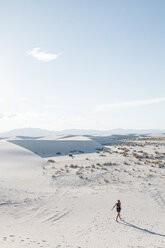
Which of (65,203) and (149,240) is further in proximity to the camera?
(65,203)

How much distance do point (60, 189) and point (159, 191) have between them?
7585 millimetres

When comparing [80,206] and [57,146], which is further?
[57,146]

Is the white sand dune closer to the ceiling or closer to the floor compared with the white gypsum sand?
closer to the ceiling

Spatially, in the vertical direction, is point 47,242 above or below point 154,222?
above

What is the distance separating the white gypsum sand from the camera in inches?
306

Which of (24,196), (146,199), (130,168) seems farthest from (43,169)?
(146,199)

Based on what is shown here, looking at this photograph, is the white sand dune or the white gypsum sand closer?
the white gypsum sand

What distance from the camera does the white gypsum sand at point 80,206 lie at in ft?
25.5

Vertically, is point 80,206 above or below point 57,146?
below

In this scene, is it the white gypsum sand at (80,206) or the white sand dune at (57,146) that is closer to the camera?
the white gypsum sand at (80,206)

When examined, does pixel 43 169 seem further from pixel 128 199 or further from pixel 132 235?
pixel 132 235

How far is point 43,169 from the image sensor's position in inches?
802

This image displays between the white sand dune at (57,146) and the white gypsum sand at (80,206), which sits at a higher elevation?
the white sand dune at (57,146)

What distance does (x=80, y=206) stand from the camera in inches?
457
